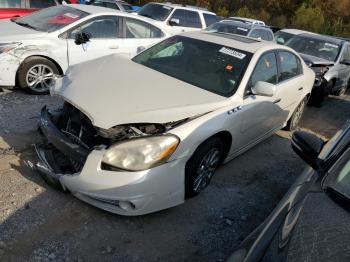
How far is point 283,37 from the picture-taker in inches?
408

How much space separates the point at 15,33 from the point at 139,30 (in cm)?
236

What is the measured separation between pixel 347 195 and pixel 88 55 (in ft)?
17.6

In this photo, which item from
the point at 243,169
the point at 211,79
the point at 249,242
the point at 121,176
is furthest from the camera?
the point at 243,169

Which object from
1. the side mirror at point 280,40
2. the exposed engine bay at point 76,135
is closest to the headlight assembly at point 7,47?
the exposed engine bay at point 76,135

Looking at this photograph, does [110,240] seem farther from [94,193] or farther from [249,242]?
[249,242]

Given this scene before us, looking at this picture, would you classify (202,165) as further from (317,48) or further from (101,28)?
(317,48)

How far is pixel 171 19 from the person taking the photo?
1106 cm

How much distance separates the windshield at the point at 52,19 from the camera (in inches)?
256

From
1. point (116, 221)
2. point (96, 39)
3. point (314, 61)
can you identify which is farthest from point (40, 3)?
point (116, 221)

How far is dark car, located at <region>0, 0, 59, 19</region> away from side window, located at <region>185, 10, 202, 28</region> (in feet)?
14.0

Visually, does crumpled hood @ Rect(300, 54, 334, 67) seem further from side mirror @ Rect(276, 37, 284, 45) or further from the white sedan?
the white sedan

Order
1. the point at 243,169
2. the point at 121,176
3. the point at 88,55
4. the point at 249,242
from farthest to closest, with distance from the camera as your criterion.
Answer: the point at 88,55 < the point at 243,169 < the point at 121,176 < the point at 249,242

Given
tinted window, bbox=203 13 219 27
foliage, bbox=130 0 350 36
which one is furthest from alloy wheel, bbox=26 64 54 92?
foliage, bbox=130 0 350 36

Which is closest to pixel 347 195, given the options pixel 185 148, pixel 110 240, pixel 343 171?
pixel 343 171
